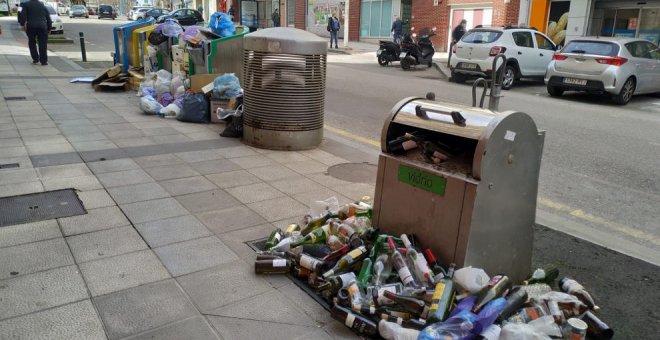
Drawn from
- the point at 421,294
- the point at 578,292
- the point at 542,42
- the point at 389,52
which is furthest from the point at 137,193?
the point at 389,52

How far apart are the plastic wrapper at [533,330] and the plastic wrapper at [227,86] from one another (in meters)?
6.00

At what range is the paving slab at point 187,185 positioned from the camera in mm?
5091

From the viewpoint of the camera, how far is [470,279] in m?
2.97

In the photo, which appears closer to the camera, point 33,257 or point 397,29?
point 33,257

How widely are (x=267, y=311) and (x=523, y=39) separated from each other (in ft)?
47.1

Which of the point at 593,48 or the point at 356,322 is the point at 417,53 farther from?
the point at 356,322

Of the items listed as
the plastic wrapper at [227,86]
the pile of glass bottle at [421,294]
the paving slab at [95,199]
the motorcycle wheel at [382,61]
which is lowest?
the paving slab at [95,199]

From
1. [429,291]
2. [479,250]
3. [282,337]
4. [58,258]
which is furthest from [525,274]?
[58,258]

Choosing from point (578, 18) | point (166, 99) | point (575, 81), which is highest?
point (578, 18)

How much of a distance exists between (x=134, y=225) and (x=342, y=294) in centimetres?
205

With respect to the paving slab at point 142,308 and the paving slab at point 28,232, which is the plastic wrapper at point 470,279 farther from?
the paving slab at point 28,232

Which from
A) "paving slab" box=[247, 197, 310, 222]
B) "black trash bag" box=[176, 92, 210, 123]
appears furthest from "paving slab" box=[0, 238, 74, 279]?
"black trash bag" box=[176, 92, 210, 123]

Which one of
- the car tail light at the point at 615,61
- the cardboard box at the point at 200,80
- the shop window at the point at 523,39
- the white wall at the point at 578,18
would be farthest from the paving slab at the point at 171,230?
the white wall at the point at 578,18

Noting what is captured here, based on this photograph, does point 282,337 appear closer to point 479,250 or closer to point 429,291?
point 429,291
